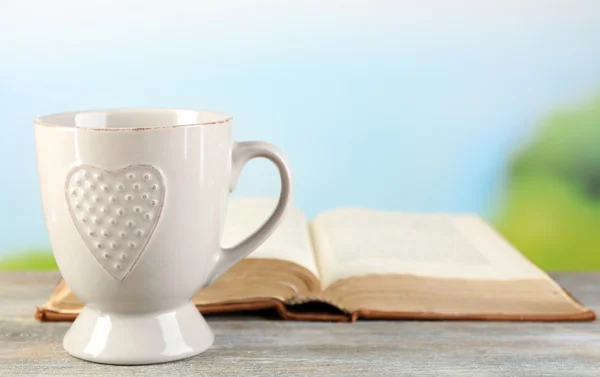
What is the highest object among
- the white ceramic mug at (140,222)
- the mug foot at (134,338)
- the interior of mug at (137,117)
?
the interior of mug at (137,117)

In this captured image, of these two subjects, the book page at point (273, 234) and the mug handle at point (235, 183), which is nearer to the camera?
the mug handle at point (235, 183)

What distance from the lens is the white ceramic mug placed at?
2.11 feet

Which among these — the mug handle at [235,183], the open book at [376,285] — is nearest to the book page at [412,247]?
the open book at [376,285]

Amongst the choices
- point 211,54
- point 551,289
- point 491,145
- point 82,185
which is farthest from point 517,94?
point 82,185

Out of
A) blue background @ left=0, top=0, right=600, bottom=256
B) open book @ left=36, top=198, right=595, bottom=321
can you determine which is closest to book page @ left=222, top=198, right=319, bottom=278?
open book @ left=36, top=198, right=595, bottom=321

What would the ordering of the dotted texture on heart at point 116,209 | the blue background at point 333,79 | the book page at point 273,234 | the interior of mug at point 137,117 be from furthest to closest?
the blue background at point 333,79 → the book page at point 273,234 → the interior of mug at point 137,117 → the dotted texture on heart at point 116,209

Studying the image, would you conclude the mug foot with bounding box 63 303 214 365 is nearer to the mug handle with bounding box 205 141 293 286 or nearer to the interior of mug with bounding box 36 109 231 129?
the mug handle with bounding box 205 141 293 286

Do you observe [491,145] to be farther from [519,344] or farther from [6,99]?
[6,99]

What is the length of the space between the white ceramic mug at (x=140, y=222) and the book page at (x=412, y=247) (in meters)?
0.19

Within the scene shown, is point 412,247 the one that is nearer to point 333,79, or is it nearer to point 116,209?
point 116,209

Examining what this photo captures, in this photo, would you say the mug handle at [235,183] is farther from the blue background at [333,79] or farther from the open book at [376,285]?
the blue background at [333,79]

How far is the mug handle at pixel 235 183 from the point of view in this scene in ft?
2.38

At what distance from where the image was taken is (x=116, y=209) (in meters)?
0.65

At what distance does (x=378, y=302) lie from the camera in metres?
0.83
